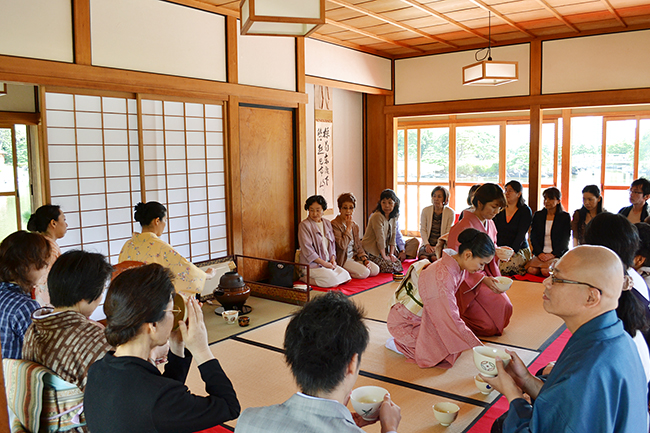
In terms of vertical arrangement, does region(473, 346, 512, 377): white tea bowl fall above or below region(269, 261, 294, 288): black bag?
above

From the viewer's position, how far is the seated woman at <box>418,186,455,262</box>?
6594mm

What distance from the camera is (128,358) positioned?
1.40m

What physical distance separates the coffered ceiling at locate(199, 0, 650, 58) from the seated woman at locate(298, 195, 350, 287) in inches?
80.9

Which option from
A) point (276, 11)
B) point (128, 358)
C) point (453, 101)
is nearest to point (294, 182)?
point (453, 101)

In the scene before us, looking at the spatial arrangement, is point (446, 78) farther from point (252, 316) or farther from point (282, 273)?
point (252, 316)

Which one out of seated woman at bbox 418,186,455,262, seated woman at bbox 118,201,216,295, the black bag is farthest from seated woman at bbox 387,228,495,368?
seated woman at bbox 418,186,455,262

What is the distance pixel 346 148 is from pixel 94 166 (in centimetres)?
423

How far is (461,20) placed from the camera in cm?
582

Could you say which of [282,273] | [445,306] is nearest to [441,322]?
[445,306]

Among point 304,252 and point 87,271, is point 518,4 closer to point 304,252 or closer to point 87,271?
point 304,252

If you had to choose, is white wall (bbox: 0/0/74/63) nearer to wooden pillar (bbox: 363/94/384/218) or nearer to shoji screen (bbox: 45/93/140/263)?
shoji screen (bbox: 45/93/140/263)

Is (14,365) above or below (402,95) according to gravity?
below

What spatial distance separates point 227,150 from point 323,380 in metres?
4.33

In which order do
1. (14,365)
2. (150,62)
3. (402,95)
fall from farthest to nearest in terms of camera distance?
(402,95), (150,62), (14,365)
